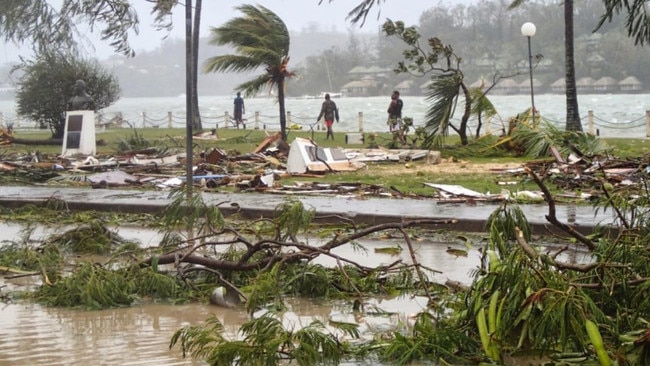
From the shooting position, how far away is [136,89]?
7298 inches

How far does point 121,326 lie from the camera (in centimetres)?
771

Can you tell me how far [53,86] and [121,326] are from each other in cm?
3361

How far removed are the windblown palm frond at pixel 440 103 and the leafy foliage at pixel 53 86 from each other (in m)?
17.6

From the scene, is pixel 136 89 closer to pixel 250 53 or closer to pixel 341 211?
pixel 250 53

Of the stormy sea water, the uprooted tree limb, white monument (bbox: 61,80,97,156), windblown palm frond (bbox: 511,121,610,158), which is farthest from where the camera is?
the stormy sea water

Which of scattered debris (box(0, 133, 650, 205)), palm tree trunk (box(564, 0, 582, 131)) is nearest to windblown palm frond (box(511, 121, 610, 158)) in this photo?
scattered debris (box(0, 133, 650, 205))

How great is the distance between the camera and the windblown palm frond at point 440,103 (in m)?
24.2

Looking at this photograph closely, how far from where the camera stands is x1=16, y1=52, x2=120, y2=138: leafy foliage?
39.4 meters

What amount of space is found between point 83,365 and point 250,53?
1044 inches

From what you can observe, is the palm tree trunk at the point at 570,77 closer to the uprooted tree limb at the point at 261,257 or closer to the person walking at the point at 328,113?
the person walking at the point at 328,113

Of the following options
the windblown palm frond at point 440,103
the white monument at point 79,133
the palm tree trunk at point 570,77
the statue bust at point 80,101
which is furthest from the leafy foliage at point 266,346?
the palm tree trunk at point 570,77

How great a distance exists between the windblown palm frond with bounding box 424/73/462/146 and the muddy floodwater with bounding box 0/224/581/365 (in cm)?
1502

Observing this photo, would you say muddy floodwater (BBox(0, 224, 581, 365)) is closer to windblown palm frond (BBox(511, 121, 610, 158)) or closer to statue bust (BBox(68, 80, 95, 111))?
windblown palm frond (BBox(511, 121, 610, 158))

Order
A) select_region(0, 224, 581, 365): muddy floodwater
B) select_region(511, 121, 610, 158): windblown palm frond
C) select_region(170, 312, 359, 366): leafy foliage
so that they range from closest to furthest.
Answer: select_region(170, 312, 359, 366): leafy foliage → select_region(0, 224, 581, 365): muddy floodwater → select_region(511, 121, 610, 158): windblown palm frond
